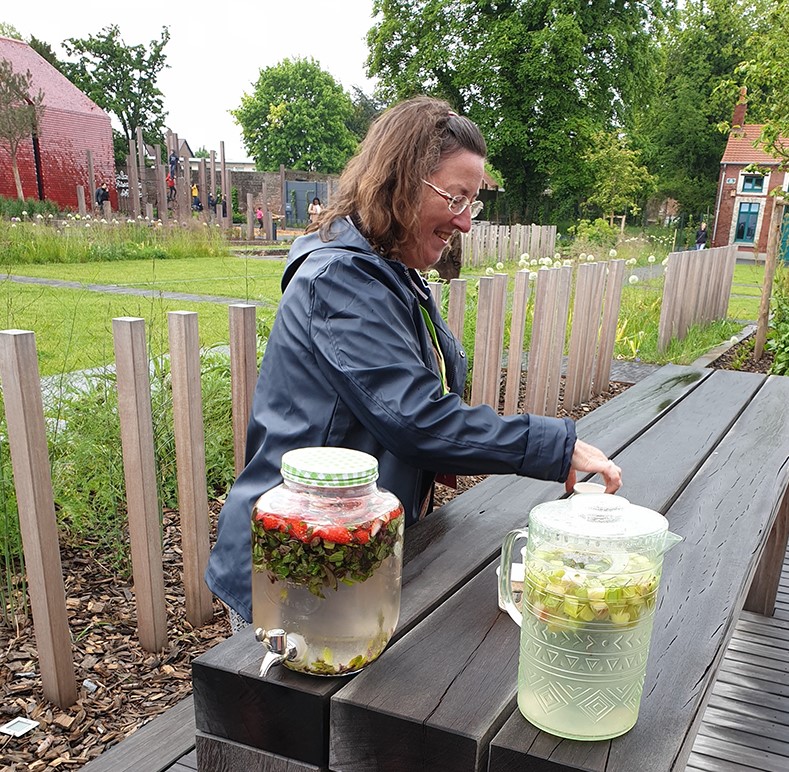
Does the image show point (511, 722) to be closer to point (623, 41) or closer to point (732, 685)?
point (732, 685)

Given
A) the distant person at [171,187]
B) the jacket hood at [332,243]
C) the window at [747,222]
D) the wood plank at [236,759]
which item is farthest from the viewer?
the window at [747,222]

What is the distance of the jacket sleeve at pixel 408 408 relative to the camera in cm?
137

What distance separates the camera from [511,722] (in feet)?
3.35

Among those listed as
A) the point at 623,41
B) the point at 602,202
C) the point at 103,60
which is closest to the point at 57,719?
the point at 602,202

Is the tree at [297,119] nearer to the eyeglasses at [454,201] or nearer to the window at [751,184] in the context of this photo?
the window at [751,184]

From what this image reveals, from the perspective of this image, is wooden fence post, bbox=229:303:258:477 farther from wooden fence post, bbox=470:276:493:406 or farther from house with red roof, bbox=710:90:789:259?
house with red roof, bbox=710:90:789:259

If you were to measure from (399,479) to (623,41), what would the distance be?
30.6m

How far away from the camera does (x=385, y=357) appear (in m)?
1.39

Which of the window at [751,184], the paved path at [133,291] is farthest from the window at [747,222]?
the paved path at [133,291]

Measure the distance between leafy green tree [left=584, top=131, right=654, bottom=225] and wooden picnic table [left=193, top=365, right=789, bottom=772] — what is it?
2744 cm

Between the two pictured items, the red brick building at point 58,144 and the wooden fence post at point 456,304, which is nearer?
the wooden fence post at point 456,304

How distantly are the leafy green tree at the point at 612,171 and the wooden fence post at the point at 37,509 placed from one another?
27663 mm

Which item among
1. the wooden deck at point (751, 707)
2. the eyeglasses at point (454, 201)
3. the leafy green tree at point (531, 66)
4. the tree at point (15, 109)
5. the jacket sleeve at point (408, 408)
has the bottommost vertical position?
the wooden deck at point (751, 707)

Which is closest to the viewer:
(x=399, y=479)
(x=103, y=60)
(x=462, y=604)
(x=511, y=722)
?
(x=511, y=722)
